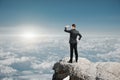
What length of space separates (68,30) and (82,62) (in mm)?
3535

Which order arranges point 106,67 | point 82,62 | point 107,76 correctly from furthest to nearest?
point 82,62, point 106,67, point 107,76

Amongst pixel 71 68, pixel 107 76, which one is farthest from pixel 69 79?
pixel 107 76

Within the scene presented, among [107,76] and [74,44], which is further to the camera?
[74,44]

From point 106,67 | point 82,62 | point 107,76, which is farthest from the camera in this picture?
point 82,62

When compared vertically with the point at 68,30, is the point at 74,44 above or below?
below

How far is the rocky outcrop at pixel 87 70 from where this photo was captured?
17234 mm

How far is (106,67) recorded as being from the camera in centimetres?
1805

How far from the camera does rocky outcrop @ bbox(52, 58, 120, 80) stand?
1723 cm

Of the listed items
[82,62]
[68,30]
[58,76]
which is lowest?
[58,76]

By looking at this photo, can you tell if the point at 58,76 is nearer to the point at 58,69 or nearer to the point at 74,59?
the point at 58,69

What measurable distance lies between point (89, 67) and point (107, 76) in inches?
90.3

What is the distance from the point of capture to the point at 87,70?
1820cm

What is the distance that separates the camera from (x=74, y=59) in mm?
20703

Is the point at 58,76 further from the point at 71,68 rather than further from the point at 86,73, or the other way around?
the point at 86,73
